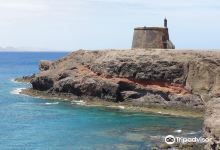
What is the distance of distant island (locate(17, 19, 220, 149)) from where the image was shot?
62.2 metres

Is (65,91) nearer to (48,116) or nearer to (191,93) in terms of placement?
(48,116)

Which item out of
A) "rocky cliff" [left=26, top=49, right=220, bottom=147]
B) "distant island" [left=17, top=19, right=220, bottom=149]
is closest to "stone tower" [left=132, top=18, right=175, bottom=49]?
"distant island" [left=17, top=19, right=220, bottom=149]

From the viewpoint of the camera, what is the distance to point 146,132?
46.9m

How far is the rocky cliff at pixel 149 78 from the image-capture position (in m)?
62.7

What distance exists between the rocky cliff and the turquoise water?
4.97 m

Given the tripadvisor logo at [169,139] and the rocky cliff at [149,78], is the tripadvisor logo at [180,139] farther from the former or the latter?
the rocky cliff at [149,78]

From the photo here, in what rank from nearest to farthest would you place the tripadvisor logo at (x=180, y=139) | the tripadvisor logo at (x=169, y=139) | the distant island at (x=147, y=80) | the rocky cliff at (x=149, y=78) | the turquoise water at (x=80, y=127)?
the tripadvisor logo at (x=180, y=139) < the tripadvisor logo at (x=169, y=139) < the turquoise water at (x=80, y=127) < the distant island at (x=147, y=80) < the rocky cliff at (x=149, y=78)

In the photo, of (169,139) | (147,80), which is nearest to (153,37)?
(147,80)

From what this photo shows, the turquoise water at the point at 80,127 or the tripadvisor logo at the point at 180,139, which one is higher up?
the tripadvisor logo at the point at 180,139

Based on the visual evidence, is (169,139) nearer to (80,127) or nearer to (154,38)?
(80,127)

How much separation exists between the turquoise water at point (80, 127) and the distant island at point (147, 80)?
4.42 metres

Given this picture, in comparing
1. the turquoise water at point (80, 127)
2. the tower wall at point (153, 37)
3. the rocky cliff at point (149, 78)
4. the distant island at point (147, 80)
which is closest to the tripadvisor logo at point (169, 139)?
the turquoise water at point (80, 127)

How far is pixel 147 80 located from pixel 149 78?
62 centimetres

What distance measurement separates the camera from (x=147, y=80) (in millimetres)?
66500
